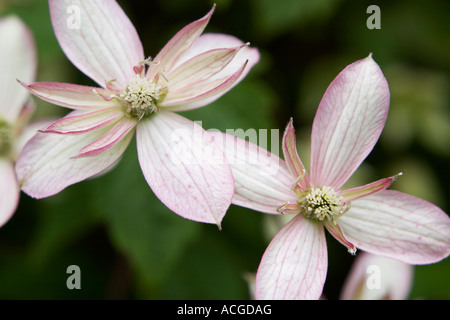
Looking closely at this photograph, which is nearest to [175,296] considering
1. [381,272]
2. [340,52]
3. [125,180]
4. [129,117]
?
[125,180]

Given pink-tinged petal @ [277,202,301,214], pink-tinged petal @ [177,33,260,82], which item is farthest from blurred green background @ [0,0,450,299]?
pink-tinged petal @ [277,202,301,214]

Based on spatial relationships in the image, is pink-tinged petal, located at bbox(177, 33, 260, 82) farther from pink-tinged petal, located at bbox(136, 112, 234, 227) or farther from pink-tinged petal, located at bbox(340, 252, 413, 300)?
pink-tinged petal, located at bbox(340, 252, 413, 300)

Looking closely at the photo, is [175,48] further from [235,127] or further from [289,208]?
[235,127]

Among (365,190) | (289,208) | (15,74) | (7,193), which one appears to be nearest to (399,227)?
(365,190)

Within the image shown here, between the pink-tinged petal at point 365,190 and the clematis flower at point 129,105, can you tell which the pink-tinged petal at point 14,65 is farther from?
the pink-tinged petal at point 365,190

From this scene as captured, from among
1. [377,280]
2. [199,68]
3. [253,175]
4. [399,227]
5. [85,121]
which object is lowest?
[377,280]

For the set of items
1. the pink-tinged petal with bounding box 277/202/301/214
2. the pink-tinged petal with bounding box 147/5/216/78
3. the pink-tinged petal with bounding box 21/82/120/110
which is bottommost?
the pink-tinged petal with bounding box 277/202/301/214
